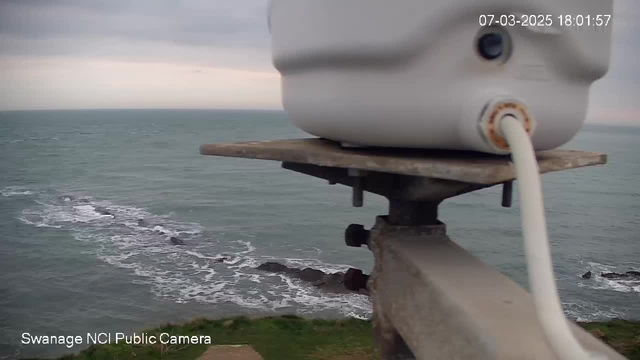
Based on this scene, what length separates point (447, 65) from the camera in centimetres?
291

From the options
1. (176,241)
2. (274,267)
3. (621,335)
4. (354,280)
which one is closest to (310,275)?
(274,267)

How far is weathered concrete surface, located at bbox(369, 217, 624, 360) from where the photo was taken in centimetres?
262

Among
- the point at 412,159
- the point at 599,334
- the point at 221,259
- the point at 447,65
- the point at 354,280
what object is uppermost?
the point at 447,65

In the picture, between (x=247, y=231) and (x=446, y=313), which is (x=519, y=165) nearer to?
(x=446, y=313)

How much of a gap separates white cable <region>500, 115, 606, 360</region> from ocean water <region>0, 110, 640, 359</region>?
15.7 metres

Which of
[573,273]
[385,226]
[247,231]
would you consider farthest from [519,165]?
[247,231]

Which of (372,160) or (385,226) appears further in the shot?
(385,226)

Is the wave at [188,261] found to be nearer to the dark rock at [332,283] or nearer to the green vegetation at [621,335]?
the dark rock at [332,283]

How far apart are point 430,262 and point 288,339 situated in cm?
910

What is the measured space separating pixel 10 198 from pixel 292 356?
3383cm

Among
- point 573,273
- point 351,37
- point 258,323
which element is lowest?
point 573,273

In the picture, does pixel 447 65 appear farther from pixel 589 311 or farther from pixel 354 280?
pixel 589 311

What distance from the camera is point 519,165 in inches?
93.8

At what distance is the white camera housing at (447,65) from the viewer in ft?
9.27
